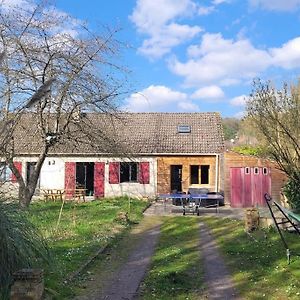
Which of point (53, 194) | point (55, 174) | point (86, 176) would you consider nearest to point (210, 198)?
point (53, 194)

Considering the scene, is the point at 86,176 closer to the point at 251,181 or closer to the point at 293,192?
the point at 251,181

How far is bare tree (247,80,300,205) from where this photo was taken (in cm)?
1902

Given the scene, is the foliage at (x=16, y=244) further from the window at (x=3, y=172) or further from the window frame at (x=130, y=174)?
the window frame at (x=130, y=174)

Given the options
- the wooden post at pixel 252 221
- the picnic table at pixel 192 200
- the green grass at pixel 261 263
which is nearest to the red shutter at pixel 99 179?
the picnic table at pixel 192 200

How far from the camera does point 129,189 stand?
2820cm

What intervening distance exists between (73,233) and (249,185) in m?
13.0

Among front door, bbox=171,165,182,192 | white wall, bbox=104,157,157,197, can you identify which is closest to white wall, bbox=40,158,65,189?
white wall, bbox=104,157,157,197

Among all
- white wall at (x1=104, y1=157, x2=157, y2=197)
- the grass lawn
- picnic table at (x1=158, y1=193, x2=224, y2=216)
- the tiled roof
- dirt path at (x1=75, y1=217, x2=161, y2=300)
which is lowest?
dirt path at (x1=75, y1=217, x2=161, y2=300)

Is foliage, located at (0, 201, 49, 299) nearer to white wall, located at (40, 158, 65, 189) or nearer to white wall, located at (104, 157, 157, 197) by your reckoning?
white wall, located at (104, 157, 157, 197)

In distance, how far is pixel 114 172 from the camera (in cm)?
2828

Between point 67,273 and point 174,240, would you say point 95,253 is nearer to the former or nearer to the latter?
point 67,273

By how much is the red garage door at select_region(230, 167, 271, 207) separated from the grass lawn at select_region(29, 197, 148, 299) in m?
5.05

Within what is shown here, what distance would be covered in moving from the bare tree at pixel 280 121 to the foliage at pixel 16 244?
570 inches

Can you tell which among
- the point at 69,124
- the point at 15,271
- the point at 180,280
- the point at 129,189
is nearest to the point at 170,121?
the point at 129,189
